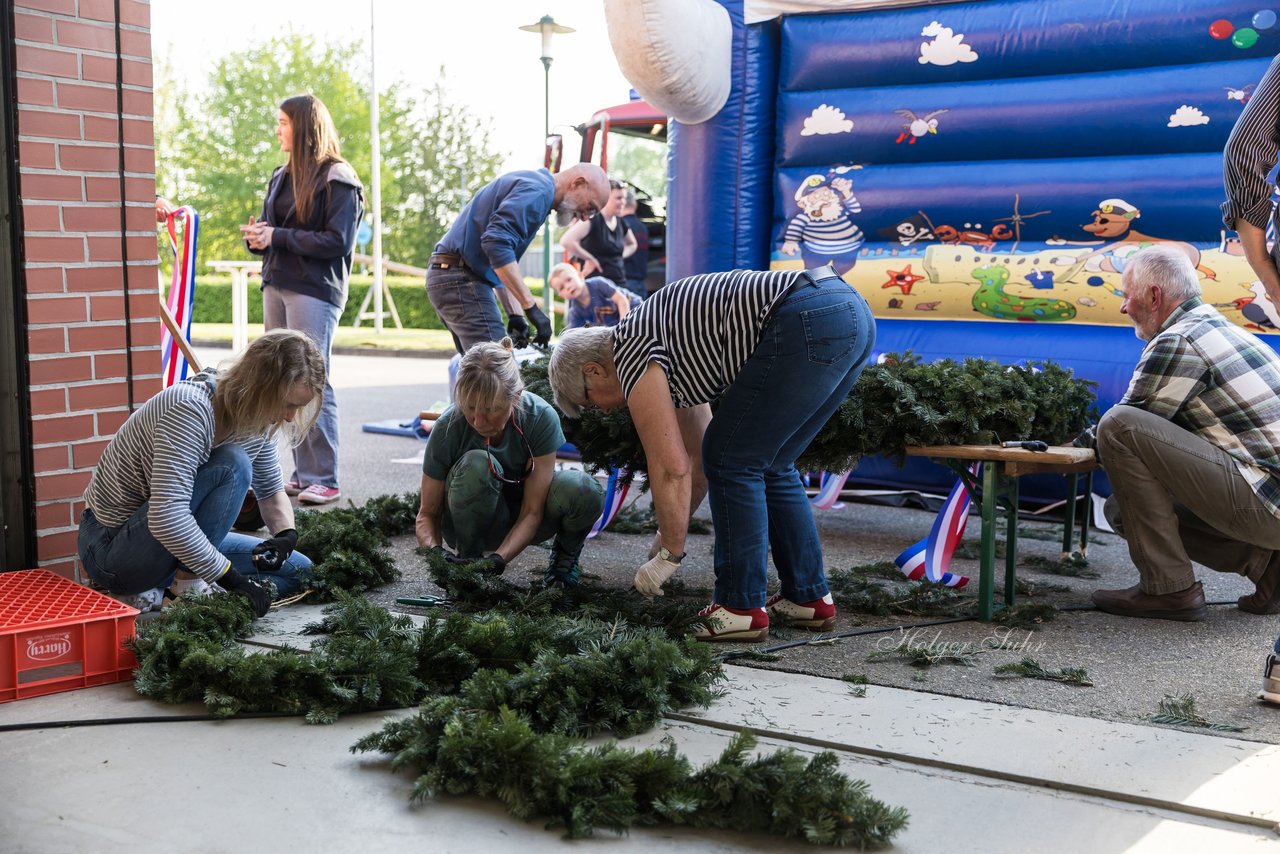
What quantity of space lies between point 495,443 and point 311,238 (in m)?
2.22

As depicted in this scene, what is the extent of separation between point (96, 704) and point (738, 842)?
A: 1.73 m

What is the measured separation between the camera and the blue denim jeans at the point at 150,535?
3.71 m

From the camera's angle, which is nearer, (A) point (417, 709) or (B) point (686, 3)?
(A) point (417, 709)

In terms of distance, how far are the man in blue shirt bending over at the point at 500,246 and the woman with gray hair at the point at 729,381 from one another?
214cm

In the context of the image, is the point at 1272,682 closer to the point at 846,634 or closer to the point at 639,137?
the point at 846,634

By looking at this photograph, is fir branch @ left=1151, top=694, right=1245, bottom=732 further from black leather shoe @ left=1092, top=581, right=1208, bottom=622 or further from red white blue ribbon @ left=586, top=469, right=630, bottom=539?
red white blue ribbon @ left=586, top=469, right=630, bottom=539

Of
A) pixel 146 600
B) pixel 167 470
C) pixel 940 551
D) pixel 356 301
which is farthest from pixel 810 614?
pixel 356 301

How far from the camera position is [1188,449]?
4.23 metres

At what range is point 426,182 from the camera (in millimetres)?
35219

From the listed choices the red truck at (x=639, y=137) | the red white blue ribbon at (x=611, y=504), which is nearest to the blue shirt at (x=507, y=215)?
the red white blue ribbon at (x=611, y=504)

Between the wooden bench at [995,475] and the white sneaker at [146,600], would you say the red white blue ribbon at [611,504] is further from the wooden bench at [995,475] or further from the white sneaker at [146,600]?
the white sneaker at [146,600]

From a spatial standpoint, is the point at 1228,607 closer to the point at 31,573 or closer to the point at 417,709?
the point at 417,709

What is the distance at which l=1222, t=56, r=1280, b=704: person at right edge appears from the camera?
3541 mm

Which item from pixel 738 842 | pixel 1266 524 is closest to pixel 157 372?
pixel 738 842
